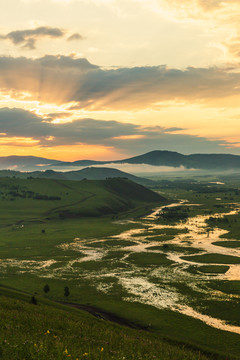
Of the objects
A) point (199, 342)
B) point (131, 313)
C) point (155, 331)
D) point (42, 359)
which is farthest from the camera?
point (131, 313)

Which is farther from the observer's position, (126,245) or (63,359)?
(126,245)

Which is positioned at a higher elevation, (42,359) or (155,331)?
(42,359)

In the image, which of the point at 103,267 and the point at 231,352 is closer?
Result: the point at 231,352

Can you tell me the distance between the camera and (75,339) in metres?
27.4

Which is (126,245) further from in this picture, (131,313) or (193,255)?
(131,313)

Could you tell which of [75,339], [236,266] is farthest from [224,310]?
[75,339]

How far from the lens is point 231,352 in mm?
63031

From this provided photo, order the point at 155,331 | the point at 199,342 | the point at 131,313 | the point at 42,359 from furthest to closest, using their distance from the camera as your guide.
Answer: the point at 131,313 → the point at 155,331 → the point at 199,342 → the point at 42,359

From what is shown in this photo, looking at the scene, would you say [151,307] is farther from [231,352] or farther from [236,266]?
[236,266]

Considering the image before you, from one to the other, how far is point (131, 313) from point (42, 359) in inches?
2974

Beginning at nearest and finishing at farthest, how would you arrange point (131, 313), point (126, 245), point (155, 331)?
point (155, 331), point (131, 313), point (126, 245)

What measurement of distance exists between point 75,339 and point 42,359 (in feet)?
35.8

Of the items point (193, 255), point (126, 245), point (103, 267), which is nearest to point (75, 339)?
point (103, 267)

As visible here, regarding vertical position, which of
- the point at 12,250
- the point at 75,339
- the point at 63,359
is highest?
the point at 63,359
